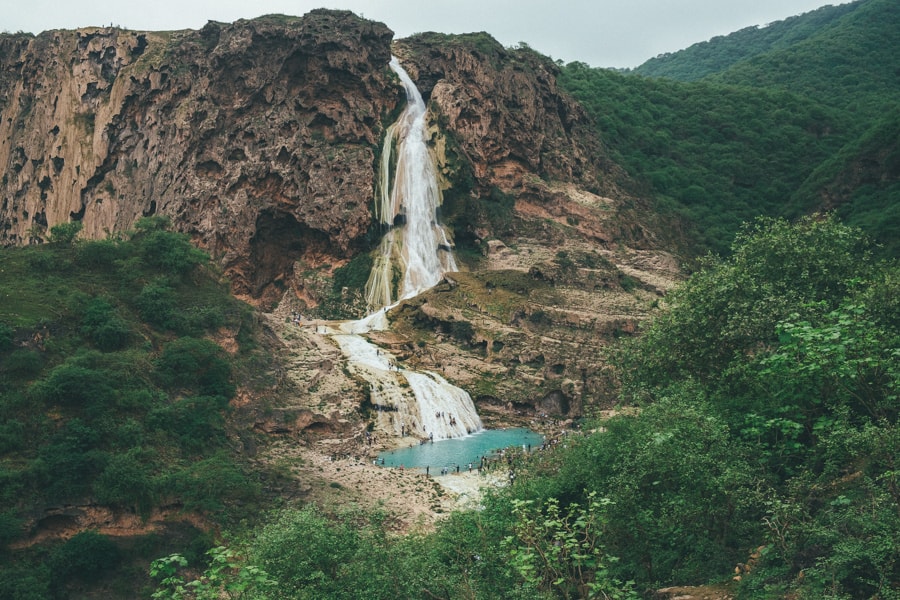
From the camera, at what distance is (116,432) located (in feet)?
105

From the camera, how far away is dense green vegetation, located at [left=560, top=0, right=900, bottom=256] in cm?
8425

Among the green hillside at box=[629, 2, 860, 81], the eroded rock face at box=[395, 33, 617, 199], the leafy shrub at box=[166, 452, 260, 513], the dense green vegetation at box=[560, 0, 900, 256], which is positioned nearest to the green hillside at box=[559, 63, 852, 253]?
the dense green vegetation at box=[560, 0, 900, 256]

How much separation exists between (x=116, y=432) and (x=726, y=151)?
93581mm

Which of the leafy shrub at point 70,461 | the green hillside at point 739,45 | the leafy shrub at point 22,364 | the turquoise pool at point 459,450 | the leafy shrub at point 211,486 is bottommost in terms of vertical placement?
the turquoise pool at point 459,450

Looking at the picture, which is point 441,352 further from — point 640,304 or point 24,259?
point 24,259

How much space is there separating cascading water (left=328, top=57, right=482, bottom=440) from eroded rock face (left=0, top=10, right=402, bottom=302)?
313 cm

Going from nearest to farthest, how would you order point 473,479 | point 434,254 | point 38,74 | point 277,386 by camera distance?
point 473,479
point 277,386
point 434,254
point 38,74

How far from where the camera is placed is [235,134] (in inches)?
3172

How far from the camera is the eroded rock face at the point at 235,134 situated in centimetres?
7794

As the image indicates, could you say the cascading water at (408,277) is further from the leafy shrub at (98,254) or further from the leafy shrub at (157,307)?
the leafy shrub at (98,254)

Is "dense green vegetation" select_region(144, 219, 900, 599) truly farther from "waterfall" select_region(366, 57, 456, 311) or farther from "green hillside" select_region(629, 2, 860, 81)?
"green hillside" select_region(629, 2, 860, 81)

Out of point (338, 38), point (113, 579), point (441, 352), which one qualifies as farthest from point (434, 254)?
point (113, 579)

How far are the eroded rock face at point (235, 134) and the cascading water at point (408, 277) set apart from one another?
3.13 metres

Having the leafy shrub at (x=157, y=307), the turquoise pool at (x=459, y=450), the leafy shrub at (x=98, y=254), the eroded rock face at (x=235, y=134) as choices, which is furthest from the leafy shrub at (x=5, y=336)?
the eroded rock face at (x=235, y=134)
